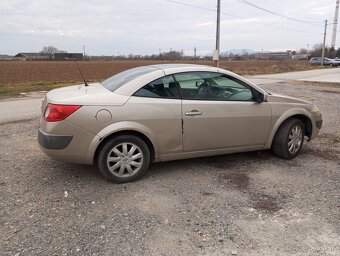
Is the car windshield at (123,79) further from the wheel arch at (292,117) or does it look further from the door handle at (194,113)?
the wheel arch at (292,117)

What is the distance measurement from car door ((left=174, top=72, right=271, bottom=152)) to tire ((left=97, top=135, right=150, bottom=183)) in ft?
1.99

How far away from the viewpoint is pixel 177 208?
11.9ft

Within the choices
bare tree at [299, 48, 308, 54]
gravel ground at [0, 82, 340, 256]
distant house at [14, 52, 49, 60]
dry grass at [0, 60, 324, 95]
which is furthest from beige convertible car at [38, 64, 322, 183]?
bare tree at [299, 48, 308, 54]

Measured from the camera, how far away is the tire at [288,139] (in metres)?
5.11

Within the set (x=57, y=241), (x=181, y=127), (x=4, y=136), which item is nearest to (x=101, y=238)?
(x=57, y=241)

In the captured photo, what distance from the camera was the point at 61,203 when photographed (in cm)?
367

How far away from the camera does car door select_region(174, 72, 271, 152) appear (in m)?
4.43

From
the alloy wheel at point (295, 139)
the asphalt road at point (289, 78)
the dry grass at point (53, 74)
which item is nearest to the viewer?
the alloy wheel at point (295, 139)

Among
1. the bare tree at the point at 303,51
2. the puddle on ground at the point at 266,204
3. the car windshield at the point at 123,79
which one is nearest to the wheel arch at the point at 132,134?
the car windshield at the point at 123,79

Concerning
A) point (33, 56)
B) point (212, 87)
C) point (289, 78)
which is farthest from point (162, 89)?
point (33, 56)

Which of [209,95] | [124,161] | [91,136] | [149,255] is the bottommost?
[149,255]

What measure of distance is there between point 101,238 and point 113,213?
0.47 metres

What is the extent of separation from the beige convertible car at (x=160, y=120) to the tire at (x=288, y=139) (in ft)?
0.05

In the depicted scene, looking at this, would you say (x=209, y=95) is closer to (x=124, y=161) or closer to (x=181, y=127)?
(x=181, y=127)
